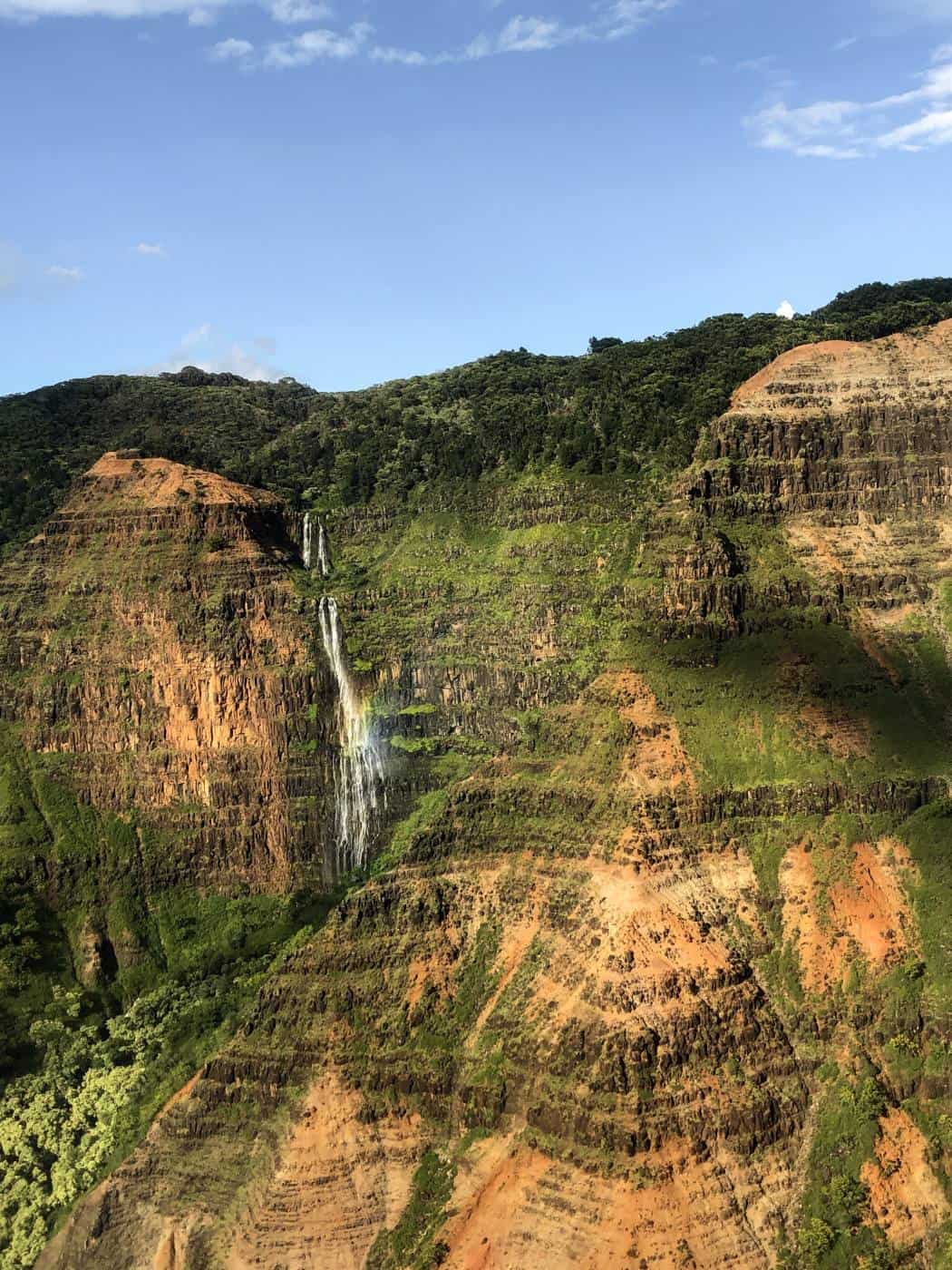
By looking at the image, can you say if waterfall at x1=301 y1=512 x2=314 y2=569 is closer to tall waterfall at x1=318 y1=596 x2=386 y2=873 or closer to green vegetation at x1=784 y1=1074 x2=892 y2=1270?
tall waterfall at x1=318 y1=596 x2=386 y2=873

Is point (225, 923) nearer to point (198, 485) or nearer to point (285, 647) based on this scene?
point (285, 647)

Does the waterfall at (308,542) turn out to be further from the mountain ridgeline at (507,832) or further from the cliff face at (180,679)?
the cliff face at (180,679)

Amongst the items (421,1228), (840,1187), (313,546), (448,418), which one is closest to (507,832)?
(421,1228)

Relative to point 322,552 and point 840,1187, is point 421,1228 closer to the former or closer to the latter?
point 840,1187

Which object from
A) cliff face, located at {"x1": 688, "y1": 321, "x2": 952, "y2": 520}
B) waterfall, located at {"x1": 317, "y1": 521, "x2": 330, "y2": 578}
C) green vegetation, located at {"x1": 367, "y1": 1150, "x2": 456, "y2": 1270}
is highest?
cliff face, located at {"x1": 688, "y1": 321, "x2": 952, "y2": 520}

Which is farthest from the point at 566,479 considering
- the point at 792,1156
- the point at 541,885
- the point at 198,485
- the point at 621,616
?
the point at 792,1156

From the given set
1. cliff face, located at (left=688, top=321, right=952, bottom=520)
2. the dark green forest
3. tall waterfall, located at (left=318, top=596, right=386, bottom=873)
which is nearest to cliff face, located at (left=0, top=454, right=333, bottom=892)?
tall waterfall, located at (left=318, top=596, right=386, bottom=873)
